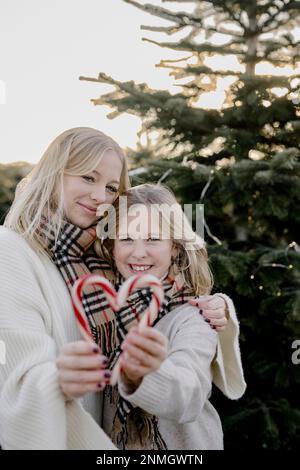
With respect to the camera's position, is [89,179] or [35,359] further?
[89,179]

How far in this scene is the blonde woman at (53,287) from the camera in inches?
62.9

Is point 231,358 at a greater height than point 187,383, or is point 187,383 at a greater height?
point 187,383

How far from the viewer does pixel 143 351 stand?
1.49m

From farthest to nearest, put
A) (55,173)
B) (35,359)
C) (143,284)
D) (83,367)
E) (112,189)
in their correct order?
1. (112,189)
2. (55,173)
3. (35,359)
4. (143,284)
5. (83,367)

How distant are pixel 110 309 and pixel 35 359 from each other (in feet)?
1.55

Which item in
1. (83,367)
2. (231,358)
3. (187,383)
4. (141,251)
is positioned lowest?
(231,358)

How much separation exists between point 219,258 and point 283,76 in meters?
1.42

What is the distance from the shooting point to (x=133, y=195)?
242 cm

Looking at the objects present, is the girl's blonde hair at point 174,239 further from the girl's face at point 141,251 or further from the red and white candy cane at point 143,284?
the red and white candy cane at point 143,284

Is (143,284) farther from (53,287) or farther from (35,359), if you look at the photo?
(53,287)

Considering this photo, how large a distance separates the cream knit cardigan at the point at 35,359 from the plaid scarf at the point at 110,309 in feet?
0.23

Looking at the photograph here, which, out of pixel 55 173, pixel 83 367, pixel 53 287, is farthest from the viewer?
pixel 55 173

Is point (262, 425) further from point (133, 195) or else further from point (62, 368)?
point (62, 368)

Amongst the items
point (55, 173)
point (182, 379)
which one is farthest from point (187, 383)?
point (55, 173)
